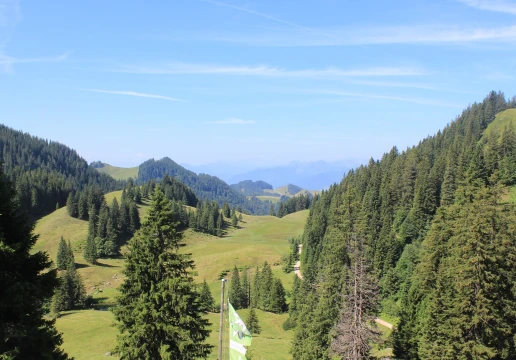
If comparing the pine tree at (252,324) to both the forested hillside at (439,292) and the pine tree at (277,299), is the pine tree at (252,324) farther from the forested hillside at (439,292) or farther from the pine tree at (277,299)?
the forested hillside at (439,292)

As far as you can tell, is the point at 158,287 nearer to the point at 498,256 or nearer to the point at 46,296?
the point at 46,296

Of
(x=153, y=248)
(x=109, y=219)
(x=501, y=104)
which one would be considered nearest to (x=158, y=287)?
(x=153, y=248)

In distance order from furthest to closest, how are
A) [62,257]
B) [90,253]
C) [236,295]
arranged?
[90,253] → [62,257] → [236,295]

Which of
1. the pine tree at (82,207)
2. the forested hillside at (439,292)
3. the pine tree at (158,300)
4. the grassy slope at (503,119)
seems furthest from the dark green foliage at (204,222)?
the pine tree at (158,300)

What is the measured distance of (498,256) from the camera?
2788 centimetres

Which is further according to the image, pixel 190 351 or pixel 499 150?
pixel 499 150

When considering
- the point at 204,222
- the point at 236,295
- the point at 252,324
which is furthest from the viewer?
the point at 204,222

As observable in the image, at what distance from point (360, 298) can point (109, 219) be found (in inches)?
5026

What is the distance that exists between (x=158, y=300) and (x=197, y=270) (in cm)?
10240

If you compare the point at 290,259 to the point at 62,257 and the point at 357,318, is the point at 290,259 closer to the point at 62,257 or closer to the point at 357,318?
the point at 62,257

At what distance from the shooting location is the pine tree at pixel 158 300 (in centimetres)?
1883

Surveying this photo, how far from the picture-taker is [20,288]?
41.7 ft

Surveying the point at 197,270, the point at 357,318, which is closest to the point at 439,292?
the point at 357,318

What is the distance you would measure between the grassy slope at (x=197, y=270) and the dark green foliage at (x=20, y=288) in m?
5.13
